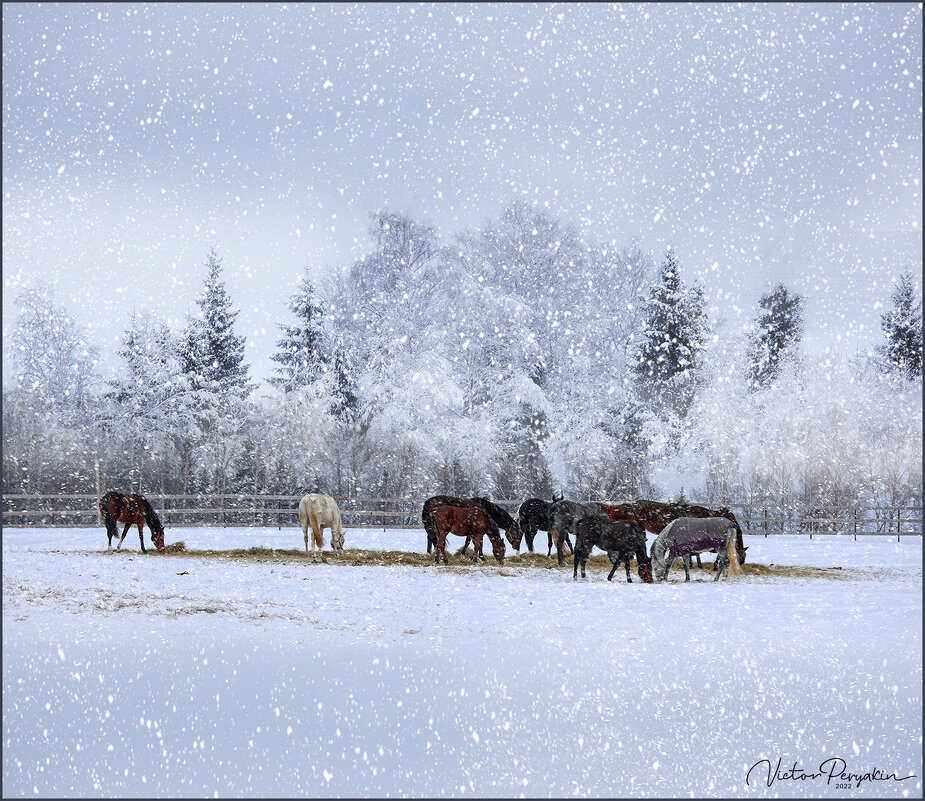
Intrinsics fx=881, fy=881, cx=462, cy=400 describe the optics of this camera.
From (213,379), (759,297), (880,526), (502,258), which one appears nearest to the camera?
(880,526)

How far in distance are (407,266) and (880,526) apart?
704 inches

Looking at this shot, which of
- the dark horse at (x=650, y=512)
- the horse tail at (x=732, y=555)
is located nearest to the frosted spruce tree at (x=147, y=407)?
the dark horse at (x=650, y=512)

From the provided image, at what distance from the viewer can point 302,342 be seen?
34.6m

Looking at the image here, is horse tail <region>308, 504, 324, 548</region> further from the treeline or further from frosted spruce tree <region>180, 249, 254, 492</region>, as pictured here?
frosted spruce tree <region>180, 249, 254, 492</region>

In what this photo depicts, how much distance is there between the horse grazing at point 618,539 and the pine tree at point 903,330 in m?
24.9

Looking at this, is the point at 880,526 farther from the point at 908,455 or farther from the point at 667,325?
the point at 667,325

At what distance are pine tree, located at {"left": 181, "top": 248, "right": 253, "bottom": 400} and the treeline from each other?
3.5 inches

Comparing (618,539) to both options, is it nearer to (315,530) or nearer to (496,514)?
(496,514)

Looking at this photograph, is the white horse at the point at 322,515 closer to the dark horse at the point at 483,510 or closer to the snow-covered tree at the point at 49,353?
the dark horse at the point at 483,510

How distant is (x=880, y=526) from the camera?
27547 millimetres

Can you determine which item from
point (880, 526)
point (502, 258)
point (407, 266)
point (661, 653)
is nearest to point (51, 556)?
point (661, 653)

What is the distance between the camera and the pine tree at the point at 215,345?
34.2 metres

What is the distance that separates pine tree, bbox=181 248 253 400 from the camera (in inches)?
1347

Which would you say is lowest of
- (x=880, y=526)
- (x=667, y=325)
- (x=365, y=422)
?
(x=880, y=526)
